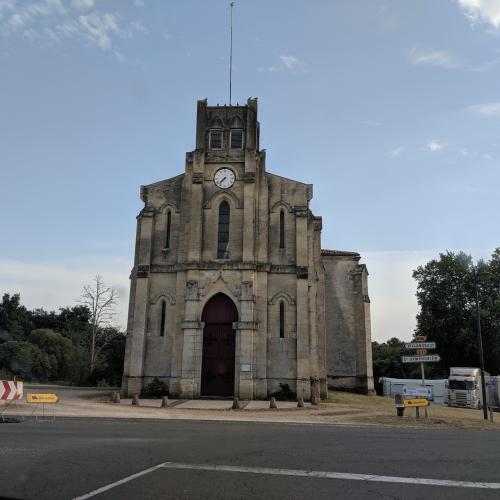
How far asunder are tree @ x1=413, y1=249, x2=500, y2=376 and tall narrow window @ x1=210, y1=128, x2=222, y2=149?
87.2 feet

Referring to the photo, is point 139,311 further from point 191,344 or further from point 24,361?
point 24,361

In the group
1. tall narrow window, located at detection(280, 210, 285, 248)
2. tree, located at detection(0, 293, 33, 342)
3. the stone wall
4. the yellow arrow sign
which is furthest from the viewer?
tree, located at detection(0, 293, 33, 342)

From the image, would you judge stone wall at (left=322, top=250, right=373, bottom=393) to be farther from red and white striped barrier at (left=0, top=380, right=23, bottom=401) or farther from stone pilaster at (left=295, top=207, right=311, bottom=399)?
red and white striped barrier at (left=0, top=380, right=23, bottom=401)

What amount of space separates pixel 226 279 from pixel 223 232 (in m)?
2.95

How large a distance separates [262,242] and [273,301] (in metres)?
3.45

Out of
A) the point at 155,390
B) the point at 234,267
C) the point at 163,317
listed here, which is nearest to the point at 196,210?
the point at 234,267

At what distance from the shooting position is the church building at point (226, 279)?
28312 mm

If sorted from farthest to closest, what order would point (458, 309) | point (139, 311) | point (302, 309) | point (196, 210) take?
1. point (458, 309)
2. point (196, 210)
3. point (139, 311)
4. point (302, 309)

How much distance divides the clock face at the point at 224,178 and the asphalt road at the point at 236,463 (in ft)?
63.1

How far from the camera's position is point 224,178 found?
3119cm

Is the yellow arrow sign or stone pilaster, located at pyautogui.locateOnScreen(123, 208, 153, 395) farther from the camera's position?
A: stone pilaster, located at pyautogui.locateOnScreen(123, 208, 153, 395)

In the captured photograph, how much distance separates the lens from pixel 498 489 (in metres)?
7.17

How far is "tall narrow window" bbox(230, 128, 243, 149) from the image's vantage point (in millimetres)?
32062

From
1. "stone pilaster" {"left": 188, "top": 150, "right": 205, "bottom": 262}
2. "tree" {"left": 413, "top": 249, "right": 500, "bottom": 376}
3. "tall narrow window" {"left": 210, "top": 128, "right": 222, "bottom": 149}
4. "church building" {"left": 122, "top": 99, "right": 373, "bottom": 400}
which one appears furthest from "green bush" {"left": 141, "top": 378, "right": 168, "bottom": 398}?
"tree" {"left": 413, "top": 249, "right": 500, "bottom": 376}
